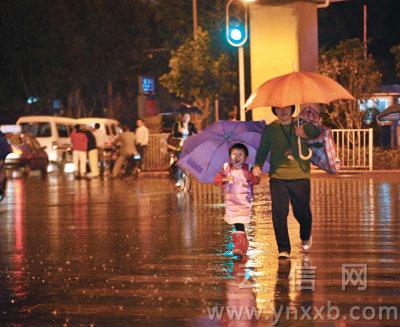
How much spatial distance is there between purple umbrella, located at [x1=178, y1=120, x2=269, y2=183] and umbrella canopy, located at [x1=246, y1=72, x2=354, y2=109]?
48cm

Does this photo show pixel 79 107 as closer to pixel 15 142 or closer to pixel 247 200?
pixel 15 142

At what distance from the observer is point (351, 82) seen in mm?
29188

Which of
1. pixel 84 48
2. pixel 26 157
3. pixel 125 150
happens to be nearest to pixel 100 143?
pixel 26 157

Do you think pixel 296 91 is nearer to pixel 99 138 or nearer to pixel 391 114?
pixel 391 114

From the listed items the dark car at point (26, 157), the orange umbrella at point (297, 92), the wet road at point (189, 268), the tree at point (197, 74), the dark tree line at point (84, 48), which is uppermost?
the dark tree line at point (84, 48)

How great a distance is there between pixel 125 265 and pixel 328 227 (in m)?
4.28

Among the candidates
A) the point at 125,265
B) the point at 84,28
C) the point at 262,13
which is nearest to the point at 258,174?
the point at 125,265

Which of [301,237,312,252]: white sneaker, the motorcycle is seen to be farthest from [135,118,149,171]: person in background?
[301,237,312,252]: white sneaker

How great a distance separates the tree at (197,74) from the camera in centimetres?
3666

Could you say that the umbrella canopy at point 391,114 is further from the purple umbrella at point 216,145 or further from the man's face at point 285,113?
the man's face at point 285,113

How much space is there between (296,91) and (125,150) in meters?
19.6

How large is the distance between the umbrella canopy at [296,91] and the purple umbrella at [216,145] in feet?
1.56

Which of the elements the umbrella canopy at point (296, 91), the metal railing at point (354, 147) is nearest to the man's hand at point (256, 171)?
the umbrella canopy at point (296, 91)

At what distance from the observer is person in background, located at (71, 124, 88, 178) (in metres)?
30.9
